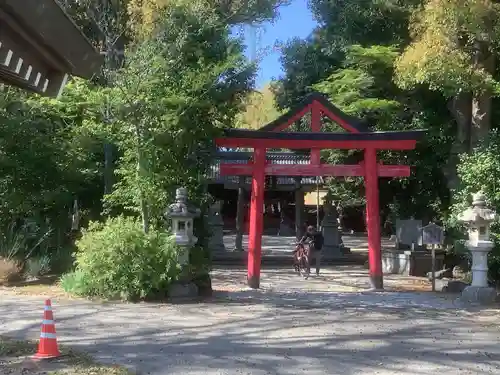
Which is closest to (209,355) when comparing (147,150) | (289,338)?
(289,338)

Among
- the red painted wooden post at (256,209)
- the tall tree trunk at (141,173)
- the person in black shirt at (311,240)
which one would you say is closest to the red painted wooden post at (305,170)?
the red painted wooden post at (256,209)

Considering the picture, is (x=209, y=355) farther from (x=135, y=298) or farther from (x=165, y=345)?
(x=135, y=298)

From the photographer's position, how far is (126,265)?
38.7 ft

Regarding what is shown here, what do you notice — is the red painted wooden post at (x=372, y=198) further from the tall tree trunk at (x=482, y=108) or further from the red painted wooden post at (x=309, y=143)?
the tall tree trunk at (x=482, y=108)

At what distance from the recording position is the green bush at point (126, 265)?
11664mm

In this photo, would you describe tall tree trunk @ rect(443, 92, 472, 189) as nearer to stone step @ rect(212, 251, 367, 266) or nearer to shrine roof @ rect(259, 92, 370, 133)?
shrine roof @ rect(259, 92, 370, 133)

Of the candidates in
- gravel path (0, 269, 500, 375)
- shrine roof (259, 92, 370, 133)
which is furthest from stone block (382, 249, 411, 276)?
gravel path (0, 269, 500, 375)

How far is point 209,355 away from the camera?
7.35 metres

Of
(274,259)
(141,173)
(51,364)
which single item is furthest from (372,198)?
(51,364)

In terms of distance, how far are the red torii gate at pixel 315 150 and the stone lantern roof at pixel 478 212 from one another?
7.56ft

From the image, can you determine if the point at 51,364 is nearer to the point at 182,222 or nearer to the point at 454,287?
the point at 182,222

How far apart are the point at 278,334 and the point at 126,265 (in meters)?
4.18

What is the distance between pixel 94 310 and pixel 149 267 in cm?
154

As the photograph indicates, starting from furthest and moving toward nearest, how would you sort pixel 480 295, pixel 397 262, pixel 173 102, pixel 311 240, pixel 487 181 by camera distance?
1. pixel 397 262
2. pixel 311 240
3. pixel 487 181
4. pixel 480 295
5. pixel 173 102
